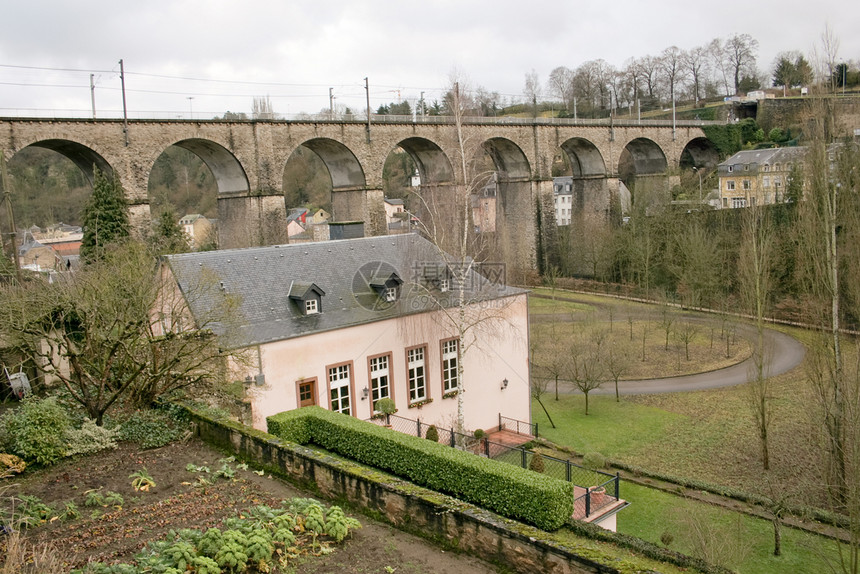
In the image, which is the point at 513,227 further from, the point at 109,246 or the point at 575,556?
the point at 575,556

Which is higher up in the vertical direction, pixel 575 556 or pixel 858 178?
pixel 858 178

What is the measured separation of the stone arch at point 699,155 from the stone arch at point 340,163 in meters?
30.4

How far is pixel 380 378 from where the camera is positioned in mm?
16375

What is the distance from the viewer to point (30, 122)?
2361 cm

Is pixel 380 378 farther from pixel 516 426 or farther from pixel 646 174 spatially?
pixel 646 174

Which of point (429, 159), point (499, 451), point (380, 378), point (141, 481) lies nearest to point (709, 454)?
Result: point (499, 451)

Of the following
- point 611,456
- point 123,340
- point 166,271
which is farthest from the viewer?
point 611,456

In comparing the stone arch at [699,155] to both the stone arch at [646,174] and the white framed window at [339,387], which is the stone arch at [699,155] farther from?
the white framed window at [339,387]

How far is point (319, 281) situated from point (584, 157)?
109 ft

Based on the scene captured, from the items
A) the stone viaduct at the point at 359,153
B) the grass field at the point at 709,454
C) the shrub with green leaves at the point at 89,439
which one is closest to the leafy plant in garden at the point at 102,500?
the shrub with green leaves at the point at 89,439

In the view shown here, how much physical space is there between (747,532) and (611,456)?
4.88 metres

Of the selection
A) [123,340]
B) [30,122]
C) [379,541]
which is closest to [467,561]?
[379,541]

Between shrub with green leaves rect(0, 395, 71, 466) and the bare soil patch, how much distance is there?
26cm

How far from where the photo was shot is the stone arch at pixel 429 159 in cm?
3631
